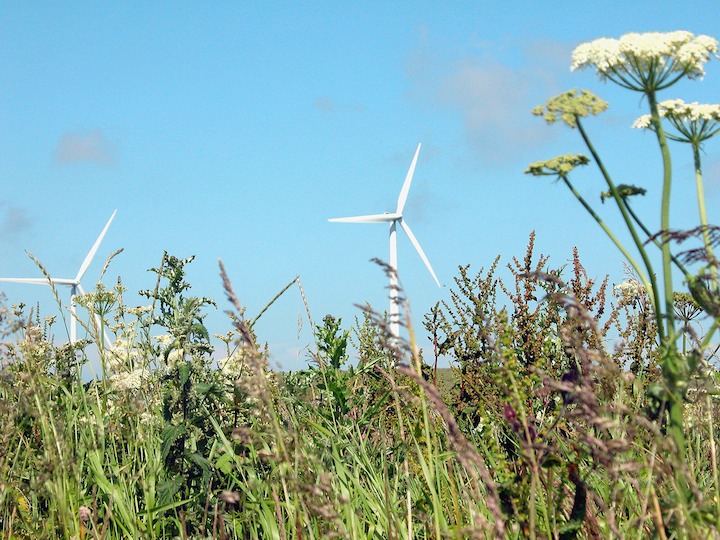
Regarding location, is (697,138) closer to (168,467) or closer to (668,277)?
(668,277)

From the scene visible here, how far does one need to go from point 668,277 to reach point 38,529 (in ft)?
13.3

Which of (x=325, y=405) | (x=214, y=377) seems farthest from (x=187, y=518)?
(x=325, y=405)

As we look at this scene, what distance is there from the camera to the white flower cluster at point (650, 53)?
3303mm

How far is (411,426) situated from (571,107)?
2.48 meters

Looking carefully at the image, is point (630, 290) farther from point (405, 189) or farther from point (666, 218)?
point (405, 189)

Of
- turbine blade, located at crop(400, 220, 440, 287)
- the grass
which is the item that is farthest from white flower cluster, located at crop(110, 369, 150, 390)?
turbine blade, located at crop(400, 220, 440, 287)

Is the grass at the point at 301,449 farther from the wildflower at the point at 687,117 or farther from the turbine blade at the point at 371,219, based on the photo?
the turbine blade at the point at 371,219

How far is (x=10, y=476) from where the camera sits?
5.09 metres

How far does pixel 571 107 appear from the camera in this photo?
3.30 m

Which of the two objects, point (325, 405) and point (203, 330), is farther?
point (325, 405)

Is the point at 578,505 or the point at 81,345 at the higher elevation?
the point at 81,345

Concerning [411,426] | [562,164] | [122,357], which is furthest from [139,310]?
[562,164]

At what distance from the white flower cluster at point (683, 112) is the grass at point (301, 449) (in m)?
0.89

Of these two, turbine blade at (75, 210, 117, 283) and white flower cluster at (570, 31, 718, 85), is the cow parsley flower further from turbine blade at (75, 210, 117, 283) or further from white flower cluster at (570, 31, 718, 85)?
turbine blade at (75, 210, 117, 283)
